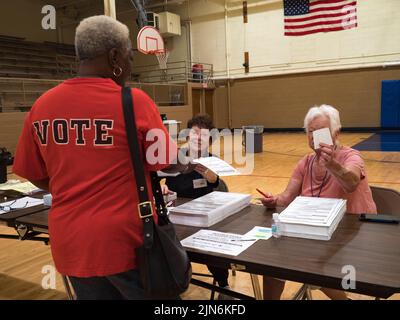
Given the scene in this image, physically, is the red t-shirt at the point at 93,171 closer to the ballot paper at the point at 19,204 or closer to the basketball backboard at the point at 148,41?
the ballot paper at the point at 19,204

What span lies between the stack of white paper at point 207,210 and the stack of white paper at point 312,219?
0.31 metres

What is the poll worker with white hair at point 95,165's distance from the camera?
1080mm

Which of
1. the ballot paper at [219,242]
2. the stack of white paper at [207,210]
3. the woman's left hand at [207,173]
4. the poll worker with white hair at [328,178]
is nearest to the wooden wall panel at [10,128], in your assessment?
the woman's left hand at [207,173]

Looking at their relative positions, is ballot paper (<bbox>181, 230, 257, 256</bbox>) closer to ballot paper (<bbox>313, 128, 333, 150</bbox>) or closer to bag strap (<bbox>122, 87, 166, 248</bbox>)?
bag strap (<bbox>122, 87, 166, 248</bbox>)

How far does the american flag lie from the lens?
11.8m

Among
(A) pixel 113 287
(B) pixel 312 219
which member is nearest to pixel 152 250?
(A) pixel 113 287

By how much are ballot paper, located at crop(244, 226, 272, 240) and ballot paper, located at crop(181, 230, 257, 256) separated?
31 mm

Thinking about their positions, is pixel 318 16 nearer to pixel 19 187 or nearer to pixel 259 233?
pixel 19 187

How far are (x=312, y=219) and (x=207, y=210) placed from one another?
492 millimetres

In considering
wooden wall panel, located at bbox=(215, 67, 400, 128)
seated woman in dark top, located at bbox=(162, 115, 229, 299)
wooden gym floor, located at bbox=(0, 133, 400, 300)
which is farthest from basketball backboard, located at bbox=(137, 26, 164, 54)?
wooden wall panel, located at bbox=(215, 67, 400, 128)

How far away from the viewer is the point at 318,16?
40.0ft
